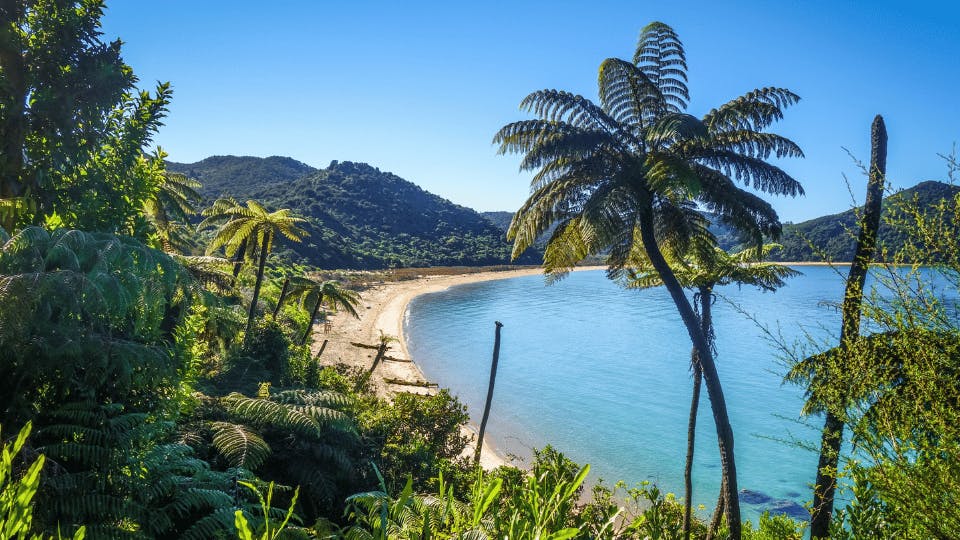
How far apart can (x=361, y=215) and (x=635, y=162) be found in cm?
9233

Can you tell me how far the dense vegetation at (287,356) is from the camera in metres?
2.55

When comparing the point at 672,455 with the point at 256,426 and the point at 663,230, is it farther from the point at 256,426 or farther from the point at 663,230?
the point at 256,426

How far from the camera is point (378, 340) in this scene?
106 feet

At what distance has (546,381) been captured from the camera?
92.4ft

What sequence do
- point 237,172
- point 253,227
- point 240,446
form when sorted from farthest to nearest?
1. point 237,172
2. point 253,227
3. point 240,446

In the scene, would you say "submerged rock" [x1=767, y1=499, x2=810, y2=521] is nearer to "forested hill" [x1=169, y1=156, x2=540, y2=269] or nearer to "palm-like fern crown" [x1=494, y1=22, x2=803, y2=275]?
"palm-like fern crown" [x1=494, y1=22, x2=803, y2=275]

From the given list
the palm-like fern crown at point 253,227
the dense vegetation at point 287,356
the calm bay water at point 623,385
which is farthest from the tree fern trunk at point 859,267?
the palm-like fern crown at point 253,227

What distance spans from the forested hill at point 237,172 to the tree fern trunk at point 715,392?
8854 cm

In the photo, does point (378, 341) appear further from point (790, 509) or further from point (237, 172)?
point (237, 172)

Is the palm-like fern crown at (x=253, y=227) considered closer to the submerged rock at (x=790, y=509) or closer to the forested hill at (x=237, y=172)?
the submerged rock at (x=790, y=509)

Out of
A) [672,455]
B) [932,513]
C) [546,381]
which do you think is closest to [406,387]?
[546,381]

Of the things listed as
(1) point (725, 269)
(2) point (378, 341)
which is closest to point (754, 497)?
(1) point (725, 269)

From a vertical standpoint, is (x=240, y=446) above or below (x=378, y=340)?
above

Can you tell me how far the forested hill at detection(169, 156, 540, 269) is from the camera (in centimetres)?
7538
